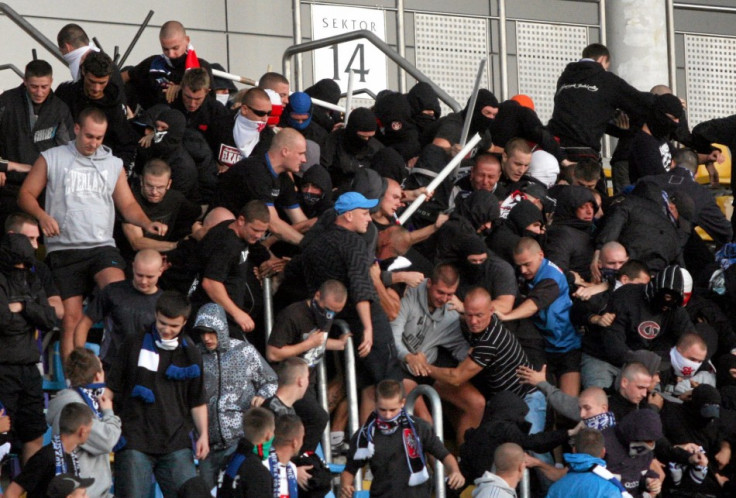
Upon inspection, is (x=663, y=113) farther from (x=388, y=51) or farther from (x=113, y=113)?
(x=113, y=113)

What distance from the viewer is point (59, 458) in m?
8.48

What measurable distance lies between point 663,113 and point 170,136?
4959 mm

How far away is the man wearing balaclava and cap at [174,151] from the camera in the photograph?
11.6 meters

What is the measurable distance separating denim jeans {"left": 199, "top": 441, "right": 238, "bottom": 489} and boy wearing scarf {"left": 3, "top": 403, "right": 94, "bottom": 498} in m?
1.19

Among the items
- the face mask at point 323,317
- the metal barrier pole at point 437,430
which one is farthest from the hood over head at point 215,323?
the metal barrier pole at point 437,430

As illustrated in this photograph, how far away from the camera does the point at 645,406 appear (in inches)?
428

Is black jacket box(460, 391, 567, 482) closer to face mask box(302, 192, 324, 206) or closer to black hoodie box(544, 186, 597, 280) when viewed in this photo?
black hoodie box(544, 186, 597, 280)

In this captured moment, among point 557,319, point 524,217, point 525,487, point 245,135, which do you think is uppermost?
point 245,135

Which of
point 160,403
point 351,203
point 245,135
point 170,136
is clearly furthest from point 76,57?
point 160,403

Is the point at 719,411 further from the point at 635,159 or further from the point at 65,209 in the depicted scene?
the point at 65,209

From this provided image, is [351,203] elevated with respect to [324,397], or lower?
elevated

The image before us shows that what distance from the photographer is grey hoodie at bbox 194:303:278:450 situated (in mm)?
9648

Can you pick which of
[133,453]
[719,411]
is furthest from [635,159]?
[133,453]

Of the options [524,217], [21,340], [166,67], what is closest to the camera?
[21,340]
